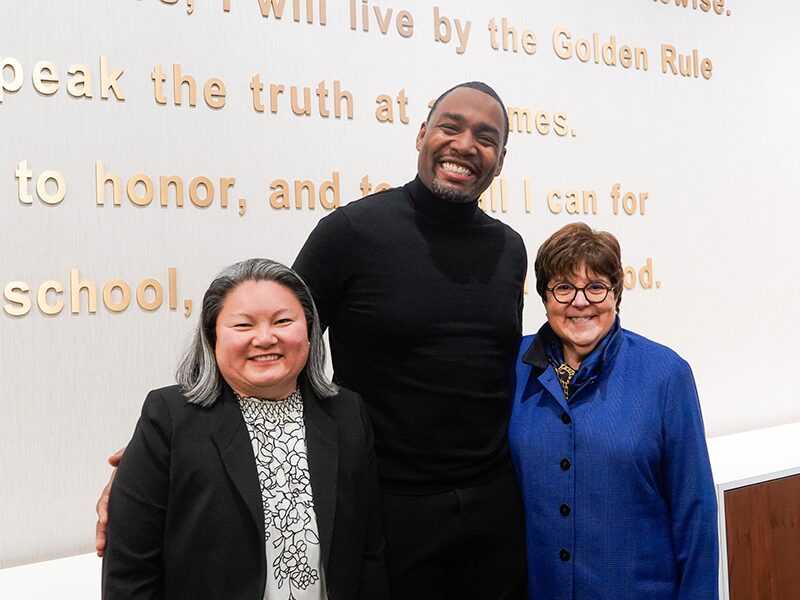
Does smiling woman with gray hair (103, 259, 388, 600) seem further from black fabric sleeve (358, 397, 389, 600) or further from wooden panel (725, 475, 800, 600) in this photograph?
wooden panel (725, 475, 800, 600)

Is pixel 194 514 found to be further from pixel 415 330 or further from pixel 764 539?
pixel 764 539

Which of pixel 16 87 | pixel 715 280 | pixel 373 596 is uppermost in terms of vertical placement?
pixel 16 87

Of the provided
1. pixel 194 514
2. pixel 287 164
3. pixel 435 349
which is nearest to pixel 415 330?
pixel 435 349

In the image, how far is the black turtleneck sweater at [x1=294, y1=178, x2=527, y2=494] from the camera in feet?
5.40

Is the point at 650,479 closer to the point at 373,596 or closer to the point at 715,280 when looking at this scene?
the point at 373,596

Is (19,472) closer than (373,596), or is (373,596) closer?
(373,596)

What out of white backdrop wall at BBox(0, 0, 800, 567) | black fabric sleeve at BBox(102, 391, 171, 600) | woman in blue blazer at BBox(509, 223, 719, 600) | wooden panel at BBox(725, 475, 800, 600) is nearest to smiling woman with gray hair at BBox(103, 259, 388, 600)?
black fabric sleeve at BBox(102, 391, 171, 600)

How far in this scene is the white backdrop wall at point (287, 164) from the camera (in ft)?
6.81

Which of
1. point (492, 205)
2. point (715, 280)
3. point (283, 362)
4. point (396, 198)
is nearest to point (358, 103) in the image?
point (492, 205)

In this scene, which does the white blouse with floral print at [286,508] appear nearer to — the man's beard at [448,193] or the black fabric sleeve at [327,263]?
the black fabric sleeve at [327,263]

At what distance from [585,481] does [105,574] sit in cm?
99

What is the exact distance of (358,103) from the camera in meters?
2.57

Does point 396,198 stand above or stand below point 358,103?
below

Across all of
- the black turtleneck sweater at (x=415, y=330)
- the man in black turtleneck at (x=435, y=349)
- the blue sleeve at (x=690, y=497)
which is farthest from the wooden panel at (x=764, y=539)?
the black turtleneck sweater at (x=415, y=330)
